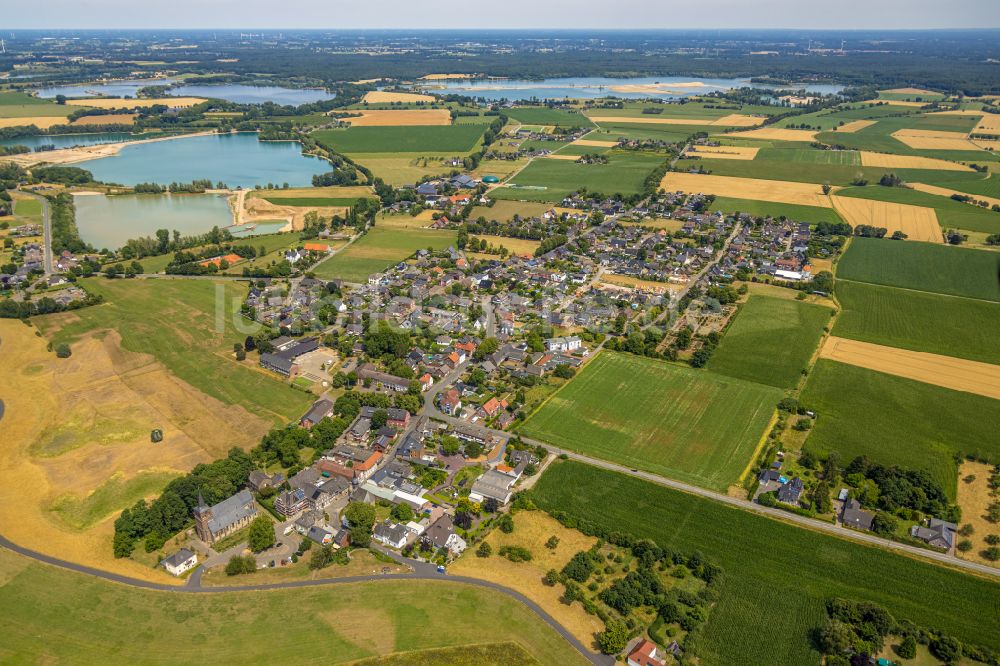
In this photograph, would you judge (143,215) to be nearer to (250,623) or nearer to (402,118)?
(250,623)

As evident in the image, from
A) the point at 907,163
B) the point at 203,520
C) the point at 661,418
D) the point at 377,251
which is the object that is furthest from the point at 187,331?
the point at 907,163

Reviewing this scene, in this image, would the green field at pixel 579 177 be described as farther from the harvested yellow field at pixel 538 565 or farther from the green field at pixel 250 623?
the green field at pixel 250 623

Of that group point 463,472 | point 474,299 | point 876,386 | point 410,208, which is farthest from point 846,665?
point 410,208

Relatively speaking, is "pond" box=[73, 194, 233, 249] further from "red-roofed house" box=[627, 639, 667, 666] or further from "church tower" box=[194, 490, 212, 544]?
"red-roofed house" box=[627, 639, 667, 666]

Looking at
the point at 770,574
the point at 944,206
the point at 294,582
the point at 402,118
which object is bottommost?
the point at 294,582

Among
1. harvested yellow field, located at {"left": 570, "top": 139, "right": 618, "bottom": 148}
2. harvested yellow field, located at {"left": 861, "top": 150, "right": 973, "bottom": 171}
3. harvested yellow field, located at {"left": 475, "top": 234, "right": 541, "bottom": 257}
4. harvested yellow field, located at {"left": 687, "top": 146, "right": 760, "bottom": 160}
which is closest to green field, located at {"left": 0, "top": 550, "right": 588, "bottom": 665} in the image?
harvested yellow field, located at {"left": 475, "top": 234, "right": 541, "bottom": 257}

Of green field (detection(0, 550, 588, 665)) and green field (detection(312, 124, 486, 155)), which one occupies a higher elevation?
green field (detection(312, 124, 486, 155))

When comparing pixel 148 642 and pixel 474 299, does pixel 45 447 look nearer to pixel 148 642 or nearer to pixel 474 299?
pixel 148 642
